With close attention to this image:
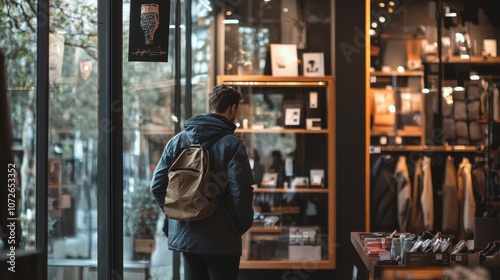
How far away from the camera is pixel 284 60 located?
8.94 meters

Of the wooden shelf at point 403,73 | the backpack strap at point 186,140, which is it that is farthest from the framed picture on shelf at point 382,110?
the backpack strap at point 186,140

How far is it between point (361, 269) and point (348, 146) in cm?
126

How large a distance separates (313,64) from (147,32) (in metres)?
4.23

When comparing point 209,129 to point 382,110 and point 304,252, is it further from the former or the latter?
point 382,110

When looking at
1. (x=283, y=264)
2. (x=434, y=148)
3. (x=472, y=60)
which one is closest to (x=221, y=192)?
(x=283, y=264)

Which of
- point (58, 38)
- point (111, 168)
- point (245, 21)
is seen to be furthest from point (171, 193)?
point (245, 21)

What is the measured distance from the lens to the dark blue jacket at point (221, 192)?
435 centimetres

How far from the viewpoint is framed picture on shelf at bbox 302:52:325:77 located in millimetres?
8938

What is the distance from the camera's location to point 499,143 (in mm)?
8914

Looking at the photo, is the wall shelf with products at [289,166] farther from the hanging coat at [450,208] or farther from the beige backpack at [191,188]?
the beige backpack at [191,188]

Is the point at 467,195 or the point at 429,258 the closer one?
the point at 429,258

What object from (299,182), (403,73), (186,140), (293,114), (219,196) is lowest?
(299,182)

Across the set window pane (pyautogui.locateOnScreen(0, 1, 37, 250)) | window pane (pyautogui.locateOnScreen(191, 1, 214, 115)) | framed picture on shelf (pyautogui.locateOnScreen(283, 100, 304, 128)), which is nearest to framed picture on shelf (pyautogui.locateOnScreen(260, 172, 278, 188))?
framed picture on shelf (pyautogui.locateOnScreen(283, 100, 304, 128))

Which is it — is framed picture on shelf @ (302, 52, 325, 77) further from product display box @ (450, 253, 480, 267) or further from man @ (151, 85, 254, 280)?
product display box @ (450, 253, 480, 267)
